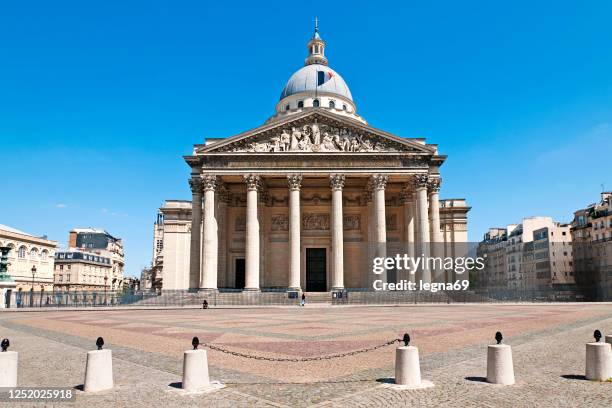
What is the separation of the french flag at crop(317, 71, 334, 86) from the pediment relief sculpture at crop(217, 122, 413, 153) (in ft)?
82.2

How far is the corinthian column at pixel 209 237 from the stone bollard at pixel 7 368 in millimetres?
37153

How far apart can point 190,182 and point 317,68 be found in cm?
3375

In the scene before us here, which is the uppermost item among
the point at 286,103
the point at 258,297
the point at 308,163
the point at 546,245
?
the point at 286,103

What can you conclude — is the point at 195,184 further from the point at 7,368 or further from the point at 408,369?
the point at 408,369

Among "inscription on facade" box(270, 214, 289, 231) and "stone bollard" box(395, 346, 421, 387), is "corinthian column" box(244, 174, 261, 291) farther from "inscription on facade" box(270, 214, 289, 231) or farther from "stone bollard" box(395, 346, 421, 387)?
"stone bollard" box(395, 346, 421, 387)

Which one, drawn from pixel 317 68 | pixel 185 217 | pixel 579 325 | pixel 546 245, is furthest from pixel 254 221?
pixel 546 245

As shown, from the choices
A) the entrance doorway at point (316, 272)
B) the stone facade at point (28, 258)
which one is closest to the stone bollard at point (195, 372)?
the entrance doorway at point (316, 272)

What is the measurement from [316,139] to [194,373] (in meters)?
39.2

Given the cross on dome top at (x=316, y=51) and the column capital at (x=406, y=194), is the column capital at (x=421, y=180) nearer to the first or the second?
the column capital at (x=406, y=194)

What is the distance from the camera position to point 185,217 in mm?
58375

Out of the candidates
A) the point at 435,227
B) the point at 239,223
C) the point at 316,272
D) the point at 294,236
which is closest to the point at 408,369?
the point at 294,236

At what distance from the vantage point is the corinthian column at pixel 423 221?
44969mm

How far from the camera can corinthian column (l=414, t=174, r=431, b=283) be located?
1770 inches

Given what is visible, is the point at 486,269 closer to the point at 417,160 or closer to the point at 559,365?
the point at 417,160
